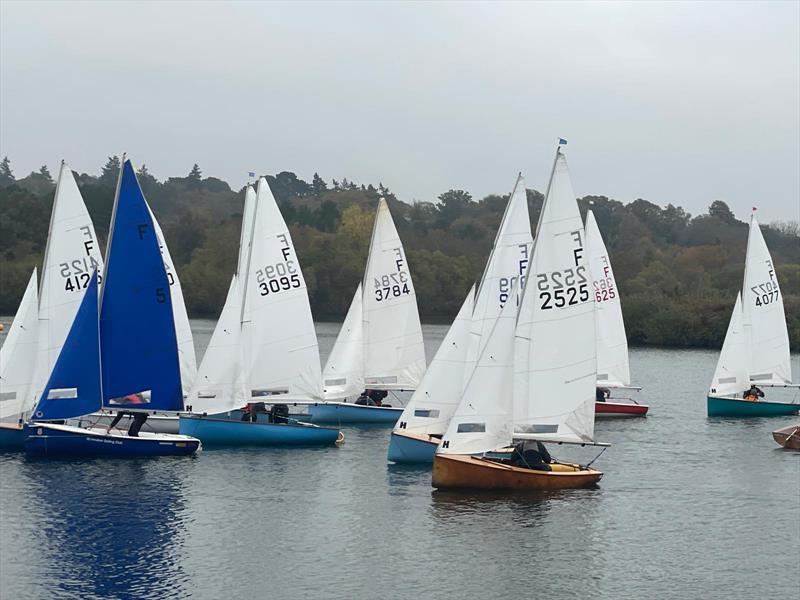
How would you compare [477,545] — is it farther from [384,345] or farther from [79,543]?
[384,345]

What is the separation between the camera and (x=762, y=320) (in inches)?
2083

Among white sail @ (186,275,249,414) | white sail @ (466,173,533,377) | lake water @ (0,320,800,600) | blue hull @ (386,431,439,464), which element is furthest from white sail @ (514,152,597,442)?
white sail @ (186,275,249,414)

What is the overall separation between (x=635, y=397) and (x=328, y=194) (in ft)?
416

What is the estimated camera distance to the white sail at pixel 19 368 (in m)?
37.1

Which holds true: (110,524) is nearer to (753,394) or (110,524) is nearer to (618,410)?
(618,410)

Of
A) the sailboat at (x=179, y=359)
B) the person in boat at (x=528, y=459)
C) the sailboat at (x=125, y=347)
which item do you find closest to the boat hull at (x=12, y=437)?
the sailboat at (x=125, y=347)

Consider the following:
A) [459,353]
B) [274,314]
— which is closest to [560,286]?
[459,353]

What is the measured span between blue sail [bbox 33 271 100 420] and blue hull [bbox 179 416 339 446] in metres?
4.44

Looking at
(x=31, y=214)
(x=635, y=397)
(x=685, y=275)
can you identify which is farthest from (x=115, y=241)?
(x=685, y=275)

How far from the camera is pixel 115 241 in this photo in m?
36.8

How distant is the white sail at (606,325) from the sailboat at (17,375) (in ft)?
81.4

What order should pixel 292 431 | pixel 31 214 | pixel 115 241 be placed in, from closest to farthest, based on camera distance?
pixel 115 241, pixel 292 431, pixel 31 214

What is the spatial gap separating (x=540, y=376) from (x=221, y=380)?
12.1 metres

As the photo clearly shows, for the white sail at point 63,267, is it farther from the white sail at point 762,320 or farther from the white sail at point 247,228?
the white sail at point 762,320
